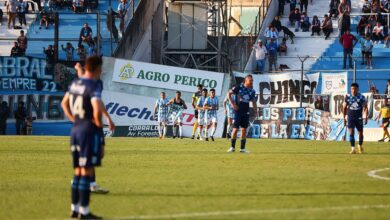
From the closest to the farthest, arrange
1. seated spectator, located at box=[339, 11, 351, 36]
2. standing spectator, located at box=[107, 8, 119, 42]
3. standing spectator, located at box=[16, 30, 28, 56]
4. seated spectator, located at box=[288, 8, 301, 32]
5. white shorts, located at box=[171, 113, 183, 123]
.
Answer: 1. white shorts, located at box=[171, 113, 183, 123]
2. standing spectator, located at box=[16, 30, 28, 56]
3. standing spectator, located at box=[107, 8, 119, 42]
4. seated spectator, located at box=[339, 11, 351, 36]
5. seated spectator, located at box=[288, 8, 301, 32]

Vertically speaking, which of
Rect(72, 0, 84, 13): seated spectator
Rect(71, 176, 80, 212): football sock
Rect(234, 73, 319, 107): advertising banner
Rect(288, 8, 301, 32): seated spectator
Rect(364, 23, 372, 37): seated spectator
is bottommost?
Rect(71, 176, 80, 212): football sock

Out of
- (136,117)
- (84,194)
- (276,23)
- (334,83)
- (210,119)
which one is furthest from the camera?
(276,23)

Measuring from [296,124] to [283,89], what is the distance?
1696 mm

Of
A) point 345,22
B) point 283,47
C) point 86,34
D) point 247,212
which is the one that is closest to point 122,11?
point 86,34

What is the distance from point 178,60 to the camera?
181 ft

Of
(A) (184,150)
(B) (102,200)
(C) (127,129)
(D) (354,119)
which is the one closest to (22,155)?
(A) (184,150)

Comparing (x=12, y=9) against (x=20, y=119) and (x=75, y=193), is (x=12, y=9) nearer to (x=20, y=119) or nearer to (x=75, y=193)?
(x=20, y=119)

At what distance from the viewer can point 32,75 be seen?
50344 mm

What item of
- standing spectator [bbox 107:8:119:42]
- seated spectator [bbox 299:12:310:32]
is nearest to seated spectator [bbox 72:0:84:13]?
standing spectator [bbox 107:8:119:42]

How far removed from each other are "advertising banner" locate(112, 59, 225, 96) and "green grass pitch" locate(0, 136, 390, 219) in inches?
766

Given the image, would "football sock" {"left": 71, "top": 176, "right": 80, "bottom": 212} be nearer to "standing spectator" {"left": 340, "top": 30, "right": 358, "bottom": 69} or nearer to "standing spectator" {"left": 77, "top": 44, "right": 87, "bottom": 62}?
"standing spectator" {"left": 77, "top": 44, "right": 87, "bottom": 62}

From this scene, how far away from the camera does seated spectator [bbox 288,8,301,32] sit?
185 ft

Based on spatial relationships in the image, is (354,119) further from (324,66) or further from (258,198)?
(324,66)

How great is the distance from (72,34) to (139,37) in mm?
3528
